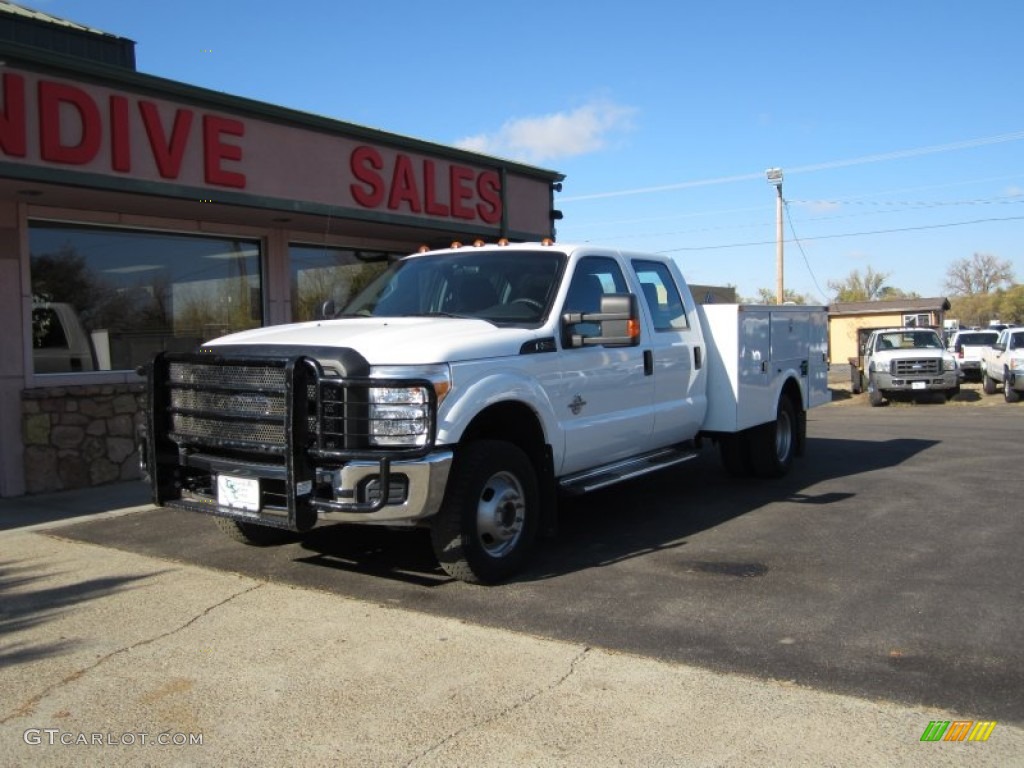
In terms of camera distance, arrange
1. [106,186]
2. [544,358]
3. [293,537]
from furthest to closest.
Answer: [106,186] → [293,537] → [544,358]

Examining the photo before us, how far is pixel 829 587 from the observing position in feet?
17.7

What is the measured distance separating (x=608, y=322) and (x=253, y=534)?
297cm

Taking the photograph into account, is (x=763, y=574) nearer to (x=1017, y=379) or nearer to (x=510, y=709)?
(x=510, y=709)

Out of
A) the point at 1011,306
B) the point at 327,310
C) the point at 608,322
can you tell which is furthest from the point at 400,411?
the point at 1011,306

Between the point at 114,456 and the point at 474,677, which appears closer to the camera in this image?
the point at 474,677

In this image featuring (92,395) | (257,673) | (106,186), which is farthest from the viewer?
(92,395)

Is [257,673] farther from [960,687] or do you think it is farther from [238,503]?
[960,687]

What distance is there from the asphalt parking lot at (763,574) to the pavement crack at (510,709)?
23 cm

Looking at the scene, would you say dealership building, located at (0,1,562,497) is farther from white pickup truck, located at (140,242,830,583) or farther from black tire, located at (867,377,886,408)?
black tire, located at (867,377,886,408)

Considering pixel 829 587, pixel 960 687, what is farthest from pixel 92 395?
pixel 960 687

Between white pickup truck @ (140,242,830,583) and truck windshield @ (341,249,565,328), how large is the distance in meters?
0.01

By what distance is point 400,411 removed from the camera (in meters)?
4.94

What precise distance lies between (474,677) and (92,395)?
6.83m

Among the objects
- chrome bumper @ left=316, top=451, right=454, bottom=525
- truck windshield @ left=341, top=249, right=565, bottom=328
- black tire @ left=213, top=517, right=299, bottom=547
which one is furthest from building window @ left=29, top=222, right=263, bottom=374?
chrome bumper @ left=316, top=451, right=454, bottom=525
